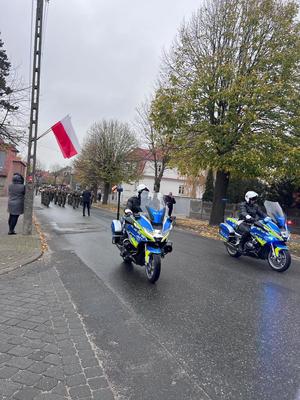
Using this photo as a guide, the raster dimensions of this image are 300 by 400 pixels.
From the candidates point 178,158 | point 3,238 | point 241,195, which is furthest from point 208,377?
point 241,195

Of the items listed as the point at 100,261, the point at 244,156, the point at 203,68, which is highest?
the point at 203,68

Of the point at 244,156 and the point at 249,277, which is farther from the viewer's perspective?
the point at 244,156

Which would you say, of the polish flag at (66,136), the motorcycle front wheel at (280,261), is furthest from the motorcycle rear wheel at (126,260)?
the polish flag at (66,136)

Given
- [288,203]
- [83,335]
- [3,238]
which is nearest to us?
[83,335]

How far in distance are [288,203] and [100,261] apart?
52.9 feet

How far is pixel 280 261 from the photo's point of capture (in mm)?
7445

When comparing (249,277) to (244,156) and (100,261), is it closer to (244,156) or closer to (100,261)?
(100,261)

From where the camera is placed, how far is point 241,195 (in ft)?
77.8

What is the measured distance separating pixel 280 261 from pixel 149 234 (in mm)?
3433

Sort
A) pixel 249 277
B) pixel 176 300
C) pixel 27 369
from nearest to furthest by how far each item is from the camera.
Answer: pixel 27 369
pixel 176 300
pixel 249 277

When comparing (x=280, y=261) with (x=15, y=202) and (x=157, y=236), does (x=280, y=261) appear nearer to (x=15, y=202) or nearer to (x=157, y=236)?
(x=157, y=236)

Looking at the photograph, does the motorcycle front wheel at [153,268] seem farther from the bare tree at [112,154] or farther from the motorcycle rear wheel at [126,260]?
the bare tree at [112,154]

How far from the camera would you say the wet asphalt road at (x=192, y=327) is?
9.16 ft

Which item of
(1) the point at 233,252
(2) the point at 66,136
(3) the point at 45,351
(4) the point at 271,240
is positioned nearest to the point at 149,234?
(3) the point at 45,351
